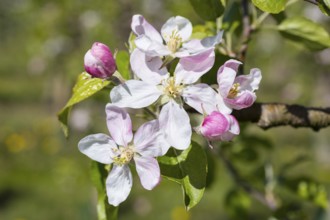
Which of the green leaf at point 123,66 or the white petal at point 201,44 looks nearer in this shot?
the white petal at point 201,44

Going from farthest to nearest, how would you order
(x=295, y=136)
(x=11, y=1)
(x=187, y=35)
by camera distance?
(x=11, y=1) < (x=295, y=136) < (x=187, y=35)

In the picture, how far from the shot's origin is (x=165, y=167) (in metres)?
0.93

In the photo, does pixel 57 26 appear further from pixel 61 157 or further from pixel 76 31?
pixel 61 157

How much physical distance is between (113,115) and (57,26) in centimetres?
555

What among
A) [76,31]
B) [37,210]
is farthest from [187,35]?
[76,31]

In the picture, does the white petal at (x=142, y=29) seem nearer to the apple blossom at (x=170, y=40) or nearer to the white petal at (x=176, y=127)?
the apple blossom at (x=170, y=40)

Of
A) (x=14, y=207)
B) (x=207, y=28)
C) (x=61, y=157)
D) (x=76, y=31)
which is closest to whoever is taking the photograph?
(x=207, y=28)

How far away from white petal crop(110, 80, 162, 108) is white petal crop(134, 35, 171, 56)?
0.06 meters

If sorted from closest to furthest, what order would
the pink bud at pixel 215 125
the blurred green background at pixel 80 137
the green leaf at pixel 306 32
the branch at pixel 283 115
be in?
the pink bud at pixel 215 125 → the branch at pixel 283 115 → the green leaf at pixel 306 32 → the blurred green background at pixel 80 137

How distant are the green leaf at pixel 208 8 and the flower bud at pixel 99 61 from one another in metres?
0.29

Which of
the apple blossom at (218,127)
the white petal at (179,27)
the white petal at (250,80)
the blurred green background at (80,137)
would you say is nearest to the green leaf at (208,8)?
the white petal at (179,27)

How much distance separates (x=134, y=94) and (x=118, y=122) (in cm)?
6

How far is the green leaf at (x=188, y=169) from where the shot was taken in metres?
0.89

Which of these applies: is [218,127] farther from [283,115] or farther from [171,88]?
[283,115]
